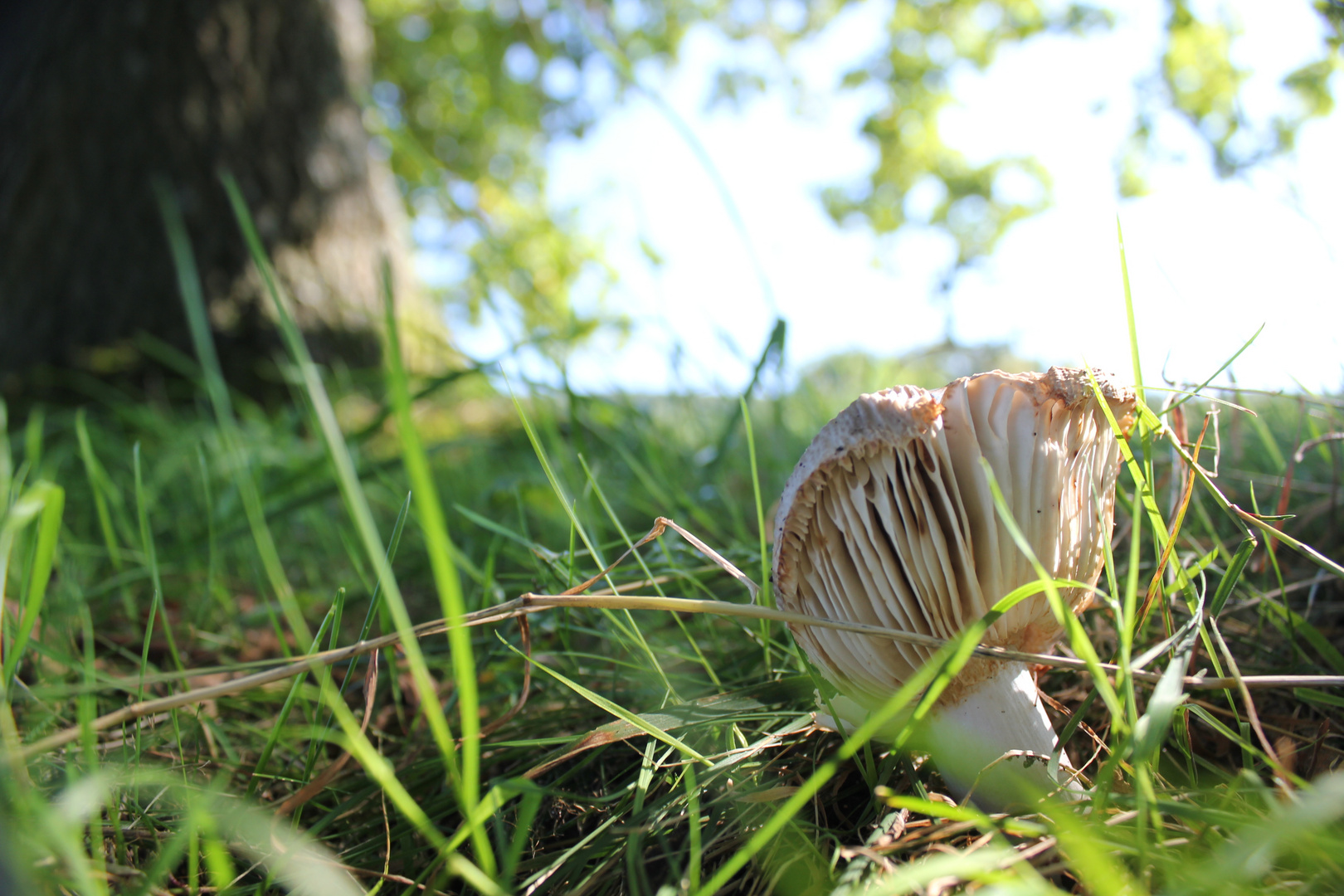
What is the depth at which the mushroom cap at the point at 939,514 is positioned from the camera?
0.92m

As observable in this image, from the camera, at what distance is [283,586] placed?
136cm

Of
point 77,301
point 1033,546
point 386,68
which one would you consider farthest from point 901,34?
point 1033,546

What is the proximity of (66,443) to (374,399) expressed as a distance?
56.5 inches

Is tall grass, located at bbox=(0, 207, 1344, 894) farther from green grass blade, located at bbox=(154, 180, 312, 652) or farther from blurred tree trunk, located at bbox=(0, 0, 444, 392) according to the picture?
blurred tree trunk, located at bbox=(0, 0, 444, 392)

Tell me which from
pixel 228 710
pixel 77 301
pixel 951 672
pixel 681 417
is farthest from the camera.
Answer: pixel 77 301

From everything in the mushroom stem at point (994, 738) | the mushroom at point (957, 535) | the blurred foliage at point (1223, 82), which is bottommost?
the mushroom stem at point (994, 738)

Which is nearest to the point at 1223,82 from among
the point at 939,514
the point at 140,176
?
the point at 939,514

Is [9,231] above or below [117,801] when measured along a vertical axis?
above

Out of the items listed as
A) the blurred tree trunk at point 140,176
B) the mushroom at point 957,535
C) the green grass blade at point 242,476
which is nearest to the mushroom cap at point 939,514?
the mushroom at point 957,535

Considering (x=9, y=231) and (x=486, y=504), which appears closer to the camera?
(x=486, y=504)

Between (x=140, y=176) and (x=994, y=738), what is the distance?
16.8ft

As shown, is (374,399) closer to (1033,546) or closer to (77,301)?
(77,301)

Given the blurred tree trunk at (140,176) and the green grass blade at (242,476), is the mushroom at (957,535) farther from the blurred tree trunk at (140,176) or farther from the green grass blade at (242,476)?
the blurred tree trunk at (140,176)

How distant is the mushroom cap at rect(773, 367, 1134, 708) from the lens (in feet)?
3.01
